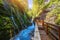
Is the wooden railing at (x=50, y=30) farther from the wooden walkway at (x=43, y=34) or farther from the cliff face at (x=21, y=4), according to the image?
the cliff face at (x=21, y=4)

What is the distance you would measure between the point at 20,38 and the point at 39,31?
1.31ft

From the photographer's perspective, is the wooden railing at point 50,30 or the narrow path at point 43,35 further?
the narrow path at point 43,35

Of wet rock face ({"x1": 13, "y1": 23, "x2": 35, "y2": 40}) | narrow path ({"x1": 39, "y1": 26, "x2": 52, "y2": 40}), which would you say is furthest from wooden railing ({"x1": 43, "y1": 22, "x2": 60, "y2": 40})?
wet rock face ({"x1": 13, "y1": 23, "x2": 35, "y2": 40})

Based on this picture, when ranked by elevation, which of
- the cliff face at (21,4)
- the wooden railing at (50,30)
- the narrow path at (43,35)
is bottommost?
the narrow path at (43,35)

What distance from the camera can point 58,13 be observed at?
93.5 inches

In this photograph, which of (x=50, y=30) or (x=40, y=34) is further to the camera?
(x=40, y=34)

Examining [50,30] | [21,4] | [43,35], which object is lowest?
[43,35]

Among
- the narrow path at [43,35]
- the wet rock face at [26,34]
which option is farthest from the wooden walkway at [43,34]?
the wet rock face at [26,34]

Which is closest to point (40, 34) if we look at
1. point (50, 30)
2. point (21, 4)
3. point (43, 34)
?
point (43, 34)

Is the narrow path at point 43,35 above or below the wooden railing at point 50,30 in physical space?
below

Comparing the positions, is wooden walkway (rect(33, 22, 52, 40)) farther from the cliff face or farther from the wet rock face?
the cliff face

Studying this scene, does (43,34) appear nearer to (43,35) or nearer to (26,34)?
(43,35)

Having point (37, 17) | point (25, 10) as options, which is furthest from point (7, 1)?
point (37, 17)

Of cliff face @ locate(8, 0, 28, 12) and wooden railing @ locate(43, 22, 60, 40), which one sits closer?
wooden railing @ locate(43, 22, 60, 40)
